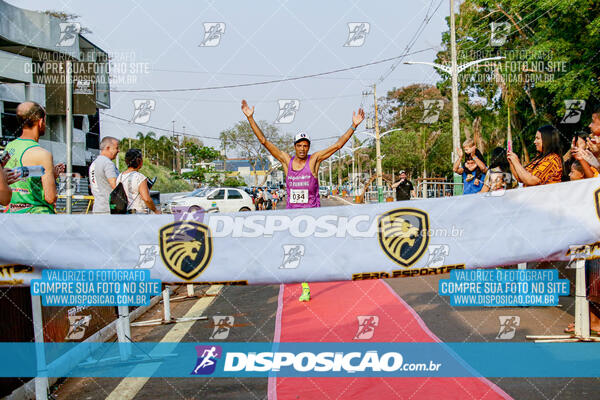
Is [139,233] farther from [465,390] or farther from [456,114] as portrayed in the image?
[456,114]

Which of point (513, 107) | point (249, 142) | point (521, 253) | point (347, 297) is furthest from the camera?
point (249, 142)

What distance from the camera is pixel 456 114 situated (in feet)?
66.8

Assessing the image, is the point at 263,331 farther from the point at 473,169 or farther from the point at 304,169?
the point at 473,169

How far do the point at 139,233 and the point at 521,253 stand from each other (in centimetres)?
271

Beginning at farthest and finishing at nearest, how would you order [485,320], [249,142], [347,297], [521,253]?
[249,142] < [347,297] < [485,320] < [521,253]

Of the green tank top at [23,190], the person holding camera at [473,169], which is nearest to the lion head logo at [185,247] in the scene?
the green tank top at [23,190]

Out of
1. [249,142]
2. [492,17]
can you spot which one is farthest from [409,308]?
[249,142]

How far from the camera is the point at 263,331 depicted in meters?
5.94

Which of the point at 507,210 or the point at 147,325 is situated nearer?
the point at 507,210

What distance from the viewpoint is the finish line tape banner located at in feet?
11.6

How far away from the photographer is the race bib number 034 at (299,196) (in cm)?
597

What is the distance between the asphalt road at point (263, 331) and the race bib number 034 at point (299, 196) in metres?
1.58

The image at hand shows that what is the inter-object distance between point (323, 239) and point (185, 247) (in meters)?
0.98

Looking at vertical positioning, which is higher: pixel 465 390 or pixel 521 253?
pixel 521 253
